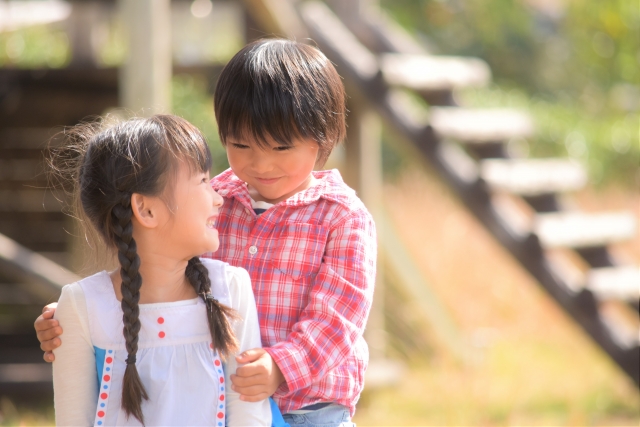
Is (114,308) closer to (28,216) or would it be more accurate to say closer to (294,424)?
(294,424)

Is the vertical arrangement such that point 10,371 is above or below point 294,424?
below

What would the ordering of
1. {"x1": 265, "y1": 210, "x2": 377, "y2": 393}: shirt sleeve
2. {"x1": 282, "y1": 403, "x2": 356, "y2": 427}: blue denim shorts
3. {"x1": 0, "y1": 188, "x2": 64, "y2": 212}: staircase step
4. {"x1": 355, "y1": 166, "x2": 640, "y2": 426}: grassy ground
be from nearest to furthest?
1. {"x1": 265, "y1": 210, "x2": 377, "y2": 393}: shirt sleeve
2. {"x1": 282, "y1": 403, "x2": 356, "y2": 427}: blue denim shorts
3. {"x1": 355, "y1": 166, "x2": 640, "y2": 426}: grassy ground
4. {"x1": 0, "y1": 188, "x2": 64, "y2": 212}: staircase step

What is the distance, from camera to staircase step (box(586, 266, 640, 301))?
401cm

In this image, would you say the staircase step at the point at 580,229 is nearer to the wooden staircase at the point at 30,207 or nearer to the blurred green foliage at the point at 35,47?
the wooden staircase at the point at 30,207

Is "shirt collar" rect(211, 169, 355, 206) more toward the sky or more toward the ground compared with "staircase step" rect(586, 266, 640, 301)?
more toward the sky

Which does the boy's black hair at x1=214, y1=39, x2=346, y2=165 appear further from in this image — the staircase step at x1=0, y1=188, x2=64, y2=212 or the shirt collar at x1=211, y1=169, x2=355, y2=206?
the staircase step at x1=0, y1=188, x2=64, y2=212

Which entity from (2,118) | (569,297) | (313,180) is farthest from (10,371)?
(313,180)

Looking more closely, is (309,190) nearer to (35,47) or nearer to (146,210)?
(146,210)

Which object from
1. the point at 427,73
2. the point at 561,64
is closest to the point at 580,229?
the point at 427,73

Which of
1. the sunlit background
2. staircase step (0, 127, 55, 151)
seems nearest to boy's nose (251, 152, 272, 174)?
the sunlit background

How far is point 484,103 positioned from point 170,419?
1117 centimetres

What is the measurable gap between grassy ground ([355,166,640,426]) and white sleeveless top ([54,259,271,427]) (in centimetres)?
271

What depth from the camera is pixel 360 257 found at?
185cm

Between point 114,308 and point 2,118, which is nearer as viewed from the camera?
point 114,308
